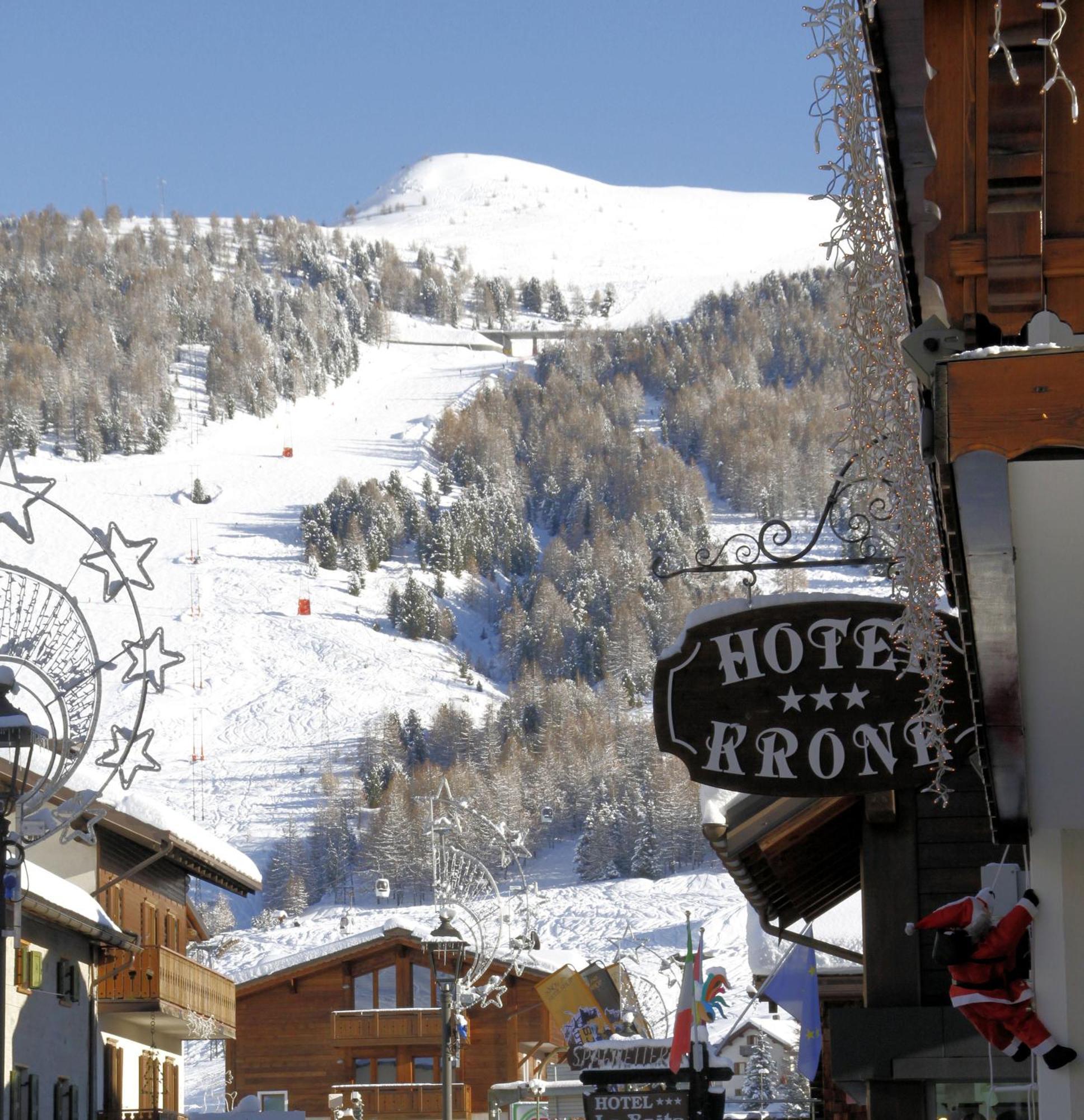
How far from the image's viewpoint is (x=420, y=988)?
1940 inches

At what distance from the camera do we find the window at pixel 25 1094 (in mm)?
22094

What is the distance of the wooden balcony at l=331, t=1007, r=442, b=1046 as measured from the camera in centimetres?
4728

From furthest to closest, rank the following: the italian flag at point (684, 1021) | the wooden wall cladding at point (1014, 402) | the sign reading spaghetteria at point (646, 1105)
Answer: the sign reading spaghetteria at point (646, 1105), the italian flag at point (684, 1021), the wooden wall cladding at point (1014, 402)

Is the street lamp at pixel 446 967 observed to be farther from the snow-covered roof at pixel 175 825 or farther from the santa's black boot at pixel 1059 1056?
the santa's black boot at pixel 1059 1056

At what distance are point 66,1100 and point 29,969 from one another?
2.88 meters

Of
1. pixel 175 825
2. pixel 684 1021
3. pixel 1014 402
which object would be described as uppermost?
pixel 175 825

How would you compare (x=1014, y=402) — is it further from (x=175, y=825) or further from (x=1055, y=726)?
(x=175, y=825)

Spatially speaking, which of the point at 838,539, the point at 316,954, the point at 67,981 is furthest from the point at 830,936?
the point at 316,954

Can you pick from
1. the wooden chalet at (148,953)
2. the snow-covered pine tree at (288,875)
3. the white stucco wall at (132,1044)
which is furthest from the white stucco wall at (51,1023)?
the snow-covered pine tree at (288,875)

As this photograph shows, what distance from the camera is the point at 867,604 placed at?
21.2 feet

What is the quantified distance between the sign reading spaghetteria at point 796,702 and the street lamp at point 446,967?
1265 centimetres

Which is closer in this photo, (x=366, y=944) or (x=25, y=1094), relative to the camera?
(x=25, y=1094)

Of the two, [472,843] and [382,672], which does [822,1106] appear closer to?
[472,843]

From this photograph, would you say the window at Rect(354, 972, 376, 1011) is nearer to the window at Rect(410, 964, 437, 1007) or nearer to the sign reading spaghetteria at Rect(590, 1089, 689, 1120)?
the window at Rect(410, 964, 437, 1007)
